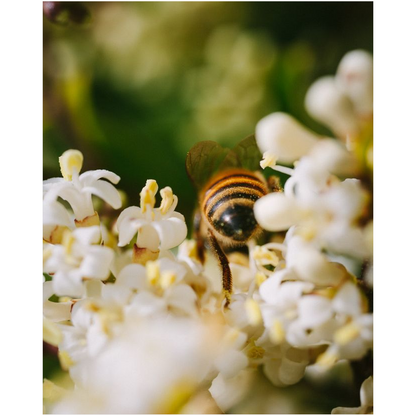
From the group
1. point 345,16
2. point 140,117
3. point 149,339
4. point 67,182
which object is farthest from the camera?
point 140,117

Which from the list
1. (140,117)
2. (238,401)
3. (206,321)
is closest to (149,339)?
(206,321)

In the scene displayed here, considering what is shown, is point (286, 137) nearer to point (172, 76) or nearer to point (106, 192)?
point (106, 192)

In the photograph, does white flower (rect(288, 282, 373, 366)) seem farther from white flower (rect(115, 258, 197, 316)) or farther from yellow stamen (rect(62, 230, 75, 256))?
yellow stamen (rect(62, 230, 75, 256))

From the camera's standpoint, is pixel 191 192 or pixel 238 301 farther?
pixel 191 192

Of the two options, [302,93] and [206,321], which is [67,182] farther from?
[302,93]

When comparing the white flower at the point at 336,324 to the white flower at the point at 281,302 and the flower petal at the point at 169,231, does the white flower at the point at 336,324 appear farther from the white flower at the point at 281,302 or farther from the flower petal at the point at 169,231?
the flower petal at the point at 169,231

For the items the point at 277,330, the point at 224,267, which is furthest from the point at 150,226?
the point at 277,330
